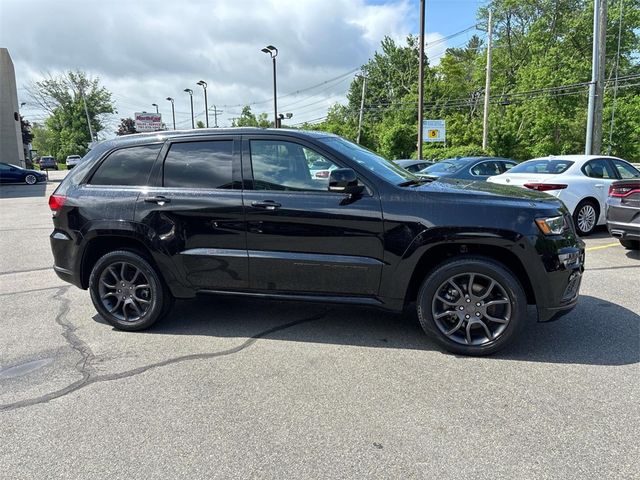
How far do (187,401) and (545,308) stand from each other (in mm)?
2803

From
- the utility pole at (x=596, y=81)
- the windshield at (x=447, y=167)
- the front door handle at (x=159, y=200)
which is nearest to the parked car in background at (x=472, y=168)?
the windshield at (x=447, y=167)

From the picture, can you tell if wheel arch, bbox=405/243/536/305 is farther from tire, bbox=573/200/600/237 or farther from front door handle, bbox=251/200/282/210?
tire, bbox=573/200/600/237

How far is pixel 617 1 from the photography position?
126 feet

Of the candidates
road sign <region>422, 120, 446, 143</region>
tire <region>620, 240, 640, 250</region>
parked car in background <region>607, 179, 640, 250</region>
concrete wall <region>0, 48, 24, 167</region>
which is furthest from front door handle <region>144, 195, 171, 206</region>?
concrete wall <region>0, 48, 24, 167</region>

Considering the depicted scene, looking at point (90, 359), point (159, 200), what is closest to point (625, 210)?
point (159, 200)

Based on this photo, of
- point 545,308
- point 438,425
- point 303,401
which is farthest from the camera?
point 545,308

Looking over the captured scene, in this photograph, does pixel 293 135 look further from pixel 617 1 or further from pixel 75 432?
pixel 617 1

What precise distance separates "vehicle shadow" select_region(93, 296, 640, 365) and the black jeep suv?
33cm

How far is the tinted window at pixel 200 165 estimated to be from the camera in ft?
13.6

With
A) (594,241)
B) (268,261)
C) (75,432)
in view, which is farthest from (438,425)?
(594,241)

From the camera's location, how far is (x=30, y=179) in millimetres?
28859

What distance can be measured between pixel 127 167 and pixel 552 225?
12.7 feet

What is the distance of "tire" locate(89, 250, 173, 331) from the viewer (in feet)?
14.3

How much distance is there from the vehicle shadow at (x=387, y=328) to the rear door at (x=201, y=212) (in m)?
0.42
